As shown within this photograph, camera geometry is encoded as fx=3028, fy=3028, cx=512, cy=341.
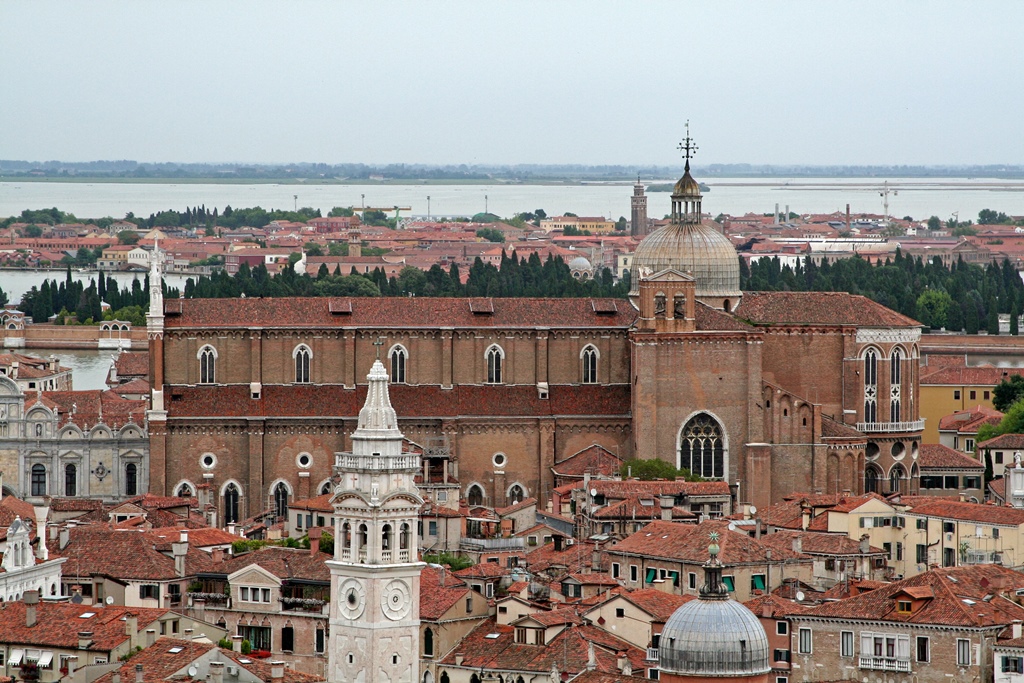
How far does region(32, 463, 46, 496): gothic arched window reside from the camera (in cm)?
6103

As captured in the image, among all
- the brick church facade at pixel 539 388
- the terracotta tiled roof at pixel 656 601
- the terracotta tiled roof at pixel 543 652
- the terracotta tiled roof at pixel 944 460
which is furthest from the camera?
the terracotta tiled roof at pixel 944 460

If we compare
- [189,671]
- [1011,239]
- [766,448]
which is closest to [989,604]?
[189,671]

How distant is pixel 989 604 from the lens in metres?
38.2

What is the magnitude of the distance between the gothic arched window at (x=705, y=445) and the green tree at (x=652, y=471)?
152cm

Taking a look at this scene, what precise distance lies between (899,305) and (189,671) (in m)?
67.6

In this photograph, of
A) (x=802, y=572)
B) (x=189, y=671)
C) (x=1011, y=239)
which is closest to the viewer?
(x=189, y=671)

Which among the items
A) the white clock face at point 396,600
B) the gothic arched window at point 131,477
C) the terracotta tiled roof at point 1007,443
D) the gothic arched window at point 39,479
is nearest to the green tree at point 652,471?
the terracotta tiled roof at point 1007,443

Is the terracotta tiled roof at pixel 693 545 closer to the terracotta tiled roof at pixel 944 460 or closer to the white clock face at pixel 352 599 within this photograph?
the white clock face at pixel 352 599

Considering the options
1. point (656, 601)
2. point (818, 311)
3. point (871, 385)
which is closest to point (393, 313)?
Result: point (818, 311)

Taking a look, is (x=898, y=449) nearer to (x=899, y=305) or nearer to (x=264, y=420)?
(x=264, y=420)

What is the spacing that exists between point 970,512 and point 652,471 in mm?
11342

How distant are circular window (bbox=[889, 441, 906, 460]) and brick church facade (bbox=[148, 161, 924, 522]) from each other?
0.30 feet

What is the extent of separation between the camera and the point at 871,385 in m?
62.0

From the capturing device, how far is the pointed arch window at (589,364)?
61.9 m
